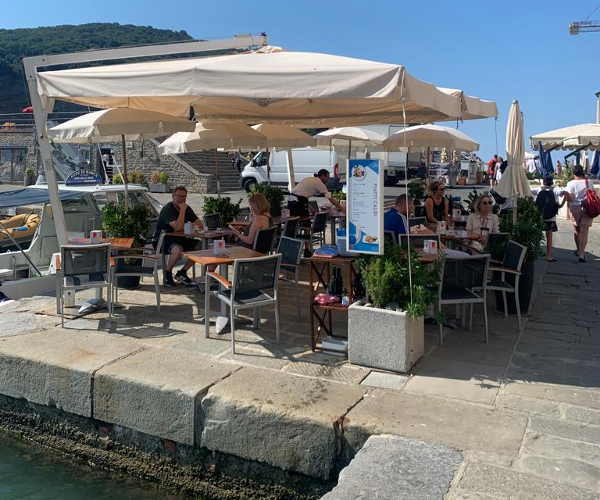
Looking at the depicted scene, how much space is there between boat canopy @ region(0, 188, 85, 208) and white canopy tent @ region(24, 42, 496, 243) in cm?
145

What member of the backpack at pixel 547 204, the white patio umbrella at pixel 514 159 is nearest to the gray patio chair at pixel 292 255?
the white patio umbrella at pixel 514 159

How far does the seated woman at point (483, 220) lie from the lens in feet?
23.7

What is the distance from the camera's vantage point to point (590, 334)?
220 inches

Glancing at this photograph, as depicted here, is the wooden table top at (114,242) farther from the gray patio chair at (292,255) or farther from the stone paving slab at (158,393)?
the stone paving slab at (158,393)

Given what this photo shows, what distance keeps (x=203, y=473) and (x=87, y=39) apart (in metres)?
123

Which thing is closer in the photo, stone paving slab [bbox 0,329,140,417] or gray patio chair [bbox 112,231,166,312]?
stone paving slab [bbox 0,329,140,417]

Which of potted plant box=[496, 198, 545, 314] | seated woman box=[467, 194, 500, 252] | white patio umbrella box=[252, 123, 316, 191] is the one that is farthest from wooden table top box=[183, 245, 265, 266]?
white patio umbrella box=[252, 123, 316, 191]

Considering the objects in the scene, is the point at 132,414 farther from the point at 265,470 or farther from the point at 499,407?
the point at 499,407

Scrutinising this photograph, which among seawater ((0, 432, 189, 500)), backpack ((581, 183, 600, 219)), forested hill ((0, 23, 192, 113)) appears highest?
forested hill ((0, 23, 192, 113))

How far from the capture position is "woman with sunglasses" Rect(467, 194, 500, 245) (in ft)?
23.8

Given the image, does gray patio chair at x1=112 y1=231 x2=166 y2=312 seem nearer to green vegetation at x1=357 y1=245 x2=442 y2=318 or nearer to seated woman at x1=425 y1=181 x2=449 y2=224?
green vegetation at x1=357 y1=245 x2=442 y2=318

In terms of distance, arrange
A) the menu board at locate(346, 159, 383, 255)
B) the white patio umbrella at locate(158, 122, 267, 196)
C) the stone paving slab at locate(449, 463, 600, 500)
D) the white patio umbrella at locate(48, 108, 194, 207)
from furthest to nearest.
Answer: the white patio umbrella at locate(158, 122, 267, 196), the white patio umbrella at locate(48, 108, 194, 207), the menu board at locate(346, 159, 383, 255), the stone paving slab at locate(449, 463, 600, 500)

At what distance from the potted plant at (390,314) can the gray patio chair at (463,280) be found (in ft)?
1.78

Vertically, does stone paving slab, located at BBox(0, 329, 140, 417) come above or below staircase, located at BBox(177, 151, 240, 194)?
Result: below
